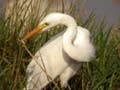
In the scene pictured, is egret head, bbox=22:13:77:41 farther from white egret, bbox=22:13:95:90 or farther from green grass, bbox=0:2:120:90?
green grass, bbox=0:2:120:90

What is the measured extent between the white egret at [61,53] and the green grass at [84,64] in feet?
0.22

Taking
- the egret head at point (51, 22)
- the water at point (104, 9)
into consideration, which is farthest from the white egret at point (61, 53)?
the water at point (104, 9)

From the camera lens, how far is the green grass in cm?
254

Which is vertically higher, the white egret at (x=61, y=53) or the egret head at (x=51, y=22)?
the egret head at (x=51, y=22)

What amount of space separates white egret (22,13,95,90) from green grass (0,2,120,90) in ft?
0.22

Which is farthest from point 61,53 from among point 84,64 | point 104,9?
point 104,9

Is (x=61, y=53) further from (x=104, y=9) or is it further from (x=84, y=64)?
(x=104, y=9)

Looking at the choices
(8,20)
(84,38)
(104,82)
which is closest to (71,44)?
(84,38)

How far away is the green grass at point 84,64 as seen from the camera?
254 cm

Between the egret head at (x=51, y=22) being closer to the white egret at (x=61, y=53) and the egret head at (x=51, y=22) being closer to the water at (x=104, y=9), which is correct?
the white egret at (x=61, y=53)

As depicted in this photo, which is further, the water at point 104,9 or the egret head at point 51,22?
the water at point 104,9

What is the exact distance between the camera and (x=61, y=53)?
2.66m

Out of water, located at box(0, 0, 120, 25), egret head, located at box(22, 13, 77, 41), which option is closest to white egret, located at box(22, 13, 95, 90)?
egret head, located at box(22, 13, 77, 41)

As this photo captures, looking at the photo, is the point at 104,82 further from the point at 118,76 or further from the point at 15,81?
the point at 15,81
